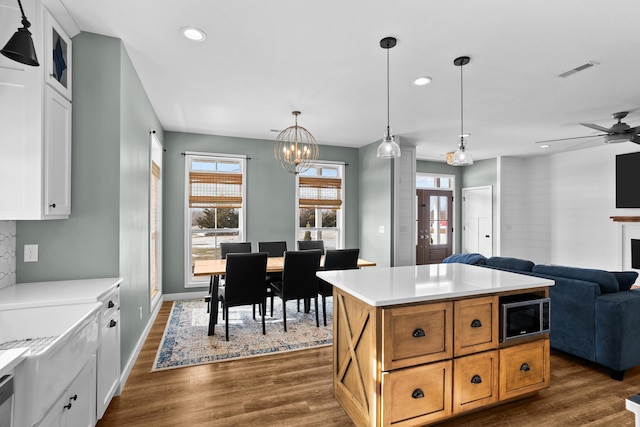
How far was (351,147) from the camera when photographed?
20.7ft

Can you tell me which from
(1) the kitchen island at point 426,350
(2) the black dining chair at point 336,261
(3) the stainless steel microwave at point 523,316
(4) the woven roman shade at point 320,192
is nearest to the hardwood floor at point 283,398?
(1) the kitchen island at point 426,350

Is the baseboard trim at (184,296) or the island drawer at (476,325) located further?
the baseboard trim at (184,296)

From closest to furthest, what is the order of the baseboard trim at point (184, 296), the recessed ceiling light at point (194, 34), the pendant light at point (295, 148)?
the recessed ceiling light at point (194, 34) → the pendant light at point (295, 148) → the baseboard trim at point (184, 296)

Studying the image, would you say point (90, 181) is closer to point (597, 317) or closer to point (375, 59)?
point (375, 59)

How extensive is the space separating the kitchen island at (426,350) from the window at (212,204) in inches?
138

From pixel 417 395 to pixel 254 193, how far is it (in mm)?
4303

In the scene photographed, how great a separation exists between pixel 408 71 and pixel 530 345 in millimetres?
2494

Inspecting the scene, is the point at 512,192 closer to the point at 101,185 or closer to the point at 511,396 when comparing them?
the point at 511,396

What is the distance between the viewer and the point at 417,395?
6.20 feet

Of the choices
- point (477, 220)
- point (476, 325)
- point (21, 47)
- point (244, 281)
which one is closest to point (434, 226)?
point (477, 220)

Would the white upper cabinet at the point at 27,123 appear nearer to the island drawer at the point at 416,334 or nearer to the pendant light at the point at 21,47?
the pendant light at the point at 21,47

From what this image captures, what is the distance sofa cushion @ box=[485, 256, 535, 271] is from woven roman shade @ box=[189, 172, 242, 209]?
154 inches

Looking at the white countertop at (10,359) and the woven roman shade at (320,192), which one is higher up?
the woven roman shade at (320,192)

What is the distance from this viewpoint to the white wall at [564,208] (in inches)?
228
